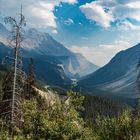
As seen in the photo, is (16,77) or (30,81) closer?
(16,77)

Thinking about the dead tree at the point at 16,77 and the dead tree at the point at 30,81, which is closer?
the dead tree at the point at 16,77

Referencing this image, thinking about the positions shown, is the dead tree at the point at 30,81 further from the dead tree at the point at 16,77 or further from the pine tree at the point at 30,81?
the dead tree at the point at 16,77

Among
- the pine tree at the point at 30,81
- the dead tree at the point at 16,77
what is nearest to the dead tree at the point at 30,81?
the pine tree at the point at 30,81

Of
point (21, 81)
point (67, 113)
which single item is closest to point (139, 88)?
point (67, 113)

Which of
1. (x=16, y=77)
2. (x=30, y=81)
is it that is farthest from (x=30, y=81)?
(x=16, y=77)

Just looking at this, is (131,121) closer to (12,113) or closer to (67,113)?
(67,113)

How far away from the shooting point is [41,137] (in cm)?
3894

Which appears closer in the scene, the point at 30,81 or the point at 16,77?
the point at 16,77

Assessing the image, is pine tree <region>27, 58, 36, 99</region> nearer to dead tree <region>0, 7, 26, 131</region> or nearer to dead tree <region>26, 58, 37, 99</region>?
dead tree <region>26, 58, 37, 99</region>

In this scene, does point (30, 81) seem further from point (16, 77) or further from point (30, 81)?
point (16, 77)

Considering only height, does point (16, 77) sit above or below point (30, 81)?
below

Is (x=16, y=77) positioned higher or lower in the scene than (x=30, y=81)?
lower

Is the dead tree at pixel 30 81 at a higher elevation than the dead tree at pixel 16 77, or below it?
higher

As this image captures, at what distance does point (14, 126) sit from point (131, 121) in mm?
11894
